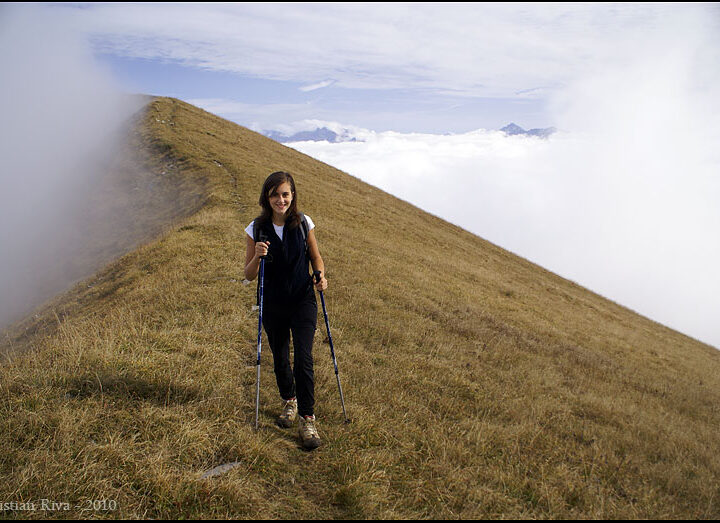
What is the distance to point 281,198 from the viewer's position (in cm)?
513

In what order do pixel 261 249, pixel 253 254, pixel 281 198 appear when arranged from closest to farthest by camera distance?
pixel 261 249
pixel 281 198
pixel 253 254

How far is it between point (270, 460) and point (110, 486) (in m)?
1.63

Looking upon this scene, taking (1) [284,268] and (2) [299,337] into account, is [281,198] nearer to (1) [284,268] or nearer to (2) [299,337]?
(1) [284,268]

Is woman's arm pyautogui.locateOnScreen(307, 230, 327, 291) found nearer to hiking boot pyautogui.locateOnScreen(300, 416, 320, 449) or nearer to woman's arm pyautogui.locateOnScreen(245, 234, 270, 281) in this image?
woman's arm pyautogui.locateOnScreen(245, 234, 270, 281)

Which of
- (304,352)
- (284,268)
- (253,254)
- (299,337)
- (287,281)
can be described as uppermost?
(253,254)

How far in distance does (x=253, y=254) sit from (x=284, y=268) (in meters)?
0.48

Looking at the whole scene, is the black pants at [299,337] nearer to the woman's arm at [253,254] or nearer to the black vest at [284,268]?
the black vest at [284,268]

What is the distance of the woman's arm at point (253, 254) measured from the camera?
5027mm

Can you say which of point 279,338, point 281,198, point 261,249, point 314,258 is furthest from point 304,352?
point 281,198

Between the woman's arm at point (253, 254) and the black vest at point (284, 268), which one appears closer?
the woman's arm at point (253, 254)

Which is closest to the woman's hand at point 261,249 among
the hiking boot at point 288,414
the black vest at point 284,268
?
the black vest at point 284,268

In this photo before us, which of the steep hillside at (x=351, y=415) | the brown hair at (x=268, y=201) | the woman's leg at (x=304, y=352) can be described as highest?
the brown hair at (x=268, y=201)

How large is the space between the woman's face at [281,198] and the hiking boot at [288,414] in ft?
8.99

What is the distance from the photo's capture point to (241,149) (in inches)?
1533
